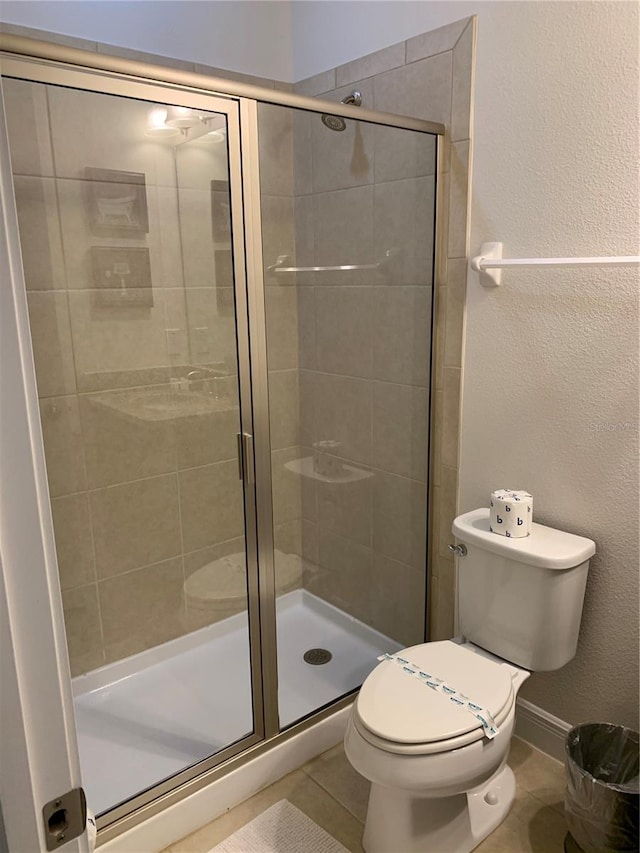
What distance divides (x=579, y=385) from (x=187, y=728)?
1549 mm

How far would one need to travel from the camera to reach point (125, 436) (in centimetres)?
214

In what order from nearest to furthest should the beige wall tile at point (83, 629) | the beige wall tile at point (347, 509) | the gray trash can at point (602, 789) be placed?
the gray trash can at point (602, 789), the beige wall tile at point (83, 629), the beige wall tile at point (347, 509)

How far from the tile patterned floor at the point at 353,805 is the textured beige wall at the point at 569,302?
19cm

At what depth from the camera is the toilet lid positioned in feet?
4.75

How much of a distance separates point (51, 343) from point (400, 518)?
4.27 feet

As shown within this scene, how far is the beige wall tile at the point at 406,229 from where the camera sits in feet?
6.72

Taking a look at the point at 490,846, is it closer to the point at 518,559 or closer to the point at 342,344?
the point at 518,559

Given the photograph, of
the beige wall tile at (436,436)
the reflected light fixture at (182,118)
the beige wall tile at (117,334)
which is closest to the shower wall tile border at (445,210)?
the beige wall tile at (436,436)

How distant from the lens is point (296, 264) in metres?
2.18

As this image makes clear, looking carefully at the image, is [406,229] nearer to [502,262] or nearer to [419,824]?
[502,262]

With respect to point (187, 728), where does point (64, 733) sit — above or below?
above

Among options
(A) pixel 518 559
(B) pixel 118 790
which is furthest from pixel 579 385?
(B) pixel 118 790

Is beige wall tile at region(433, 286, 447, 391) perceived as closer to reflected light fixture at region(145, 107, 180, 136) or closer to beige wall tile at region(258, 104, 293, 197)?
beige wall tile at region(258, 104, 293, 197)

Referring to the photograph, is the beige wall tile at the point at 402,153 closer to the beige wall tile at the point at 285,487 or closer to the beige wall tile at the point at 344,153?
the beige wall tile at the point at 344,153
